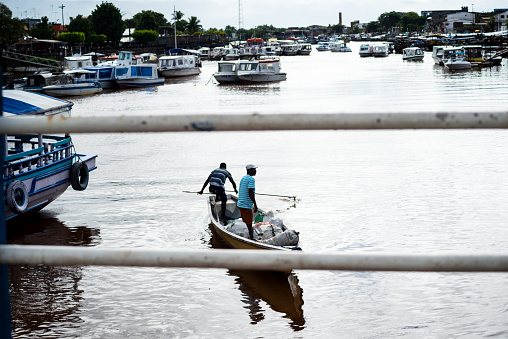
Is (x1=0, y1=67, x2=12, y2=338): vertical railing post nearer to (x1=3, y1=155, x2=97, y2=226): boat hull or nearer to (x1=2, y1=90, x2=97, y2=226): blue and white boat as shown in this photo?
(x1=2, y1=90, x2=97, y2=226): blue and white boat

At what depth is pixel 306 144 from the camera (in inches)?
1132

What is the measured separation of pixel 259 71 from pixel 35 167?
42788mm

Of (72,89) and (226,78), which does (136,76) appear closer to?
(226,78)

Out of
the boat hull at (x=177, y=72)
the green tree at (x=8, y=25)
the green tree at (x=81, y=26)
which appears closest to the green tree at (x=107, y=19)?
the green tree at (x=81, y=26)

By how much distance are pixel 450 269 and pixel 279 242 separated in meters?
9.43

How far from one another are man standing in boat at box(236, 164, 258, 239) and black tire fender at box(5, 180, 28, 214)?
497cm

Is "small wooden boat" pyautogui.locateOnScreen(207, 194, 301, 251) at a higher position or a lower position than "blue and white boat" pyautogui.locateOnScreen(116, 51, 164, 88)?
lower

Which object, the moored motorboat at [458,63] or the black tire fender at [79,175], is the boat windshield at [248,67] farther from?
the black tire fender at [79,175]

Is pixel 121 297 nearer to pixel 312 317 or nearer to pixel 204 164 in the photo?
pixel 312 317

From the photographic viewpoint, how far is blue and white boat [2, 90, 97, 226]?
13.3m

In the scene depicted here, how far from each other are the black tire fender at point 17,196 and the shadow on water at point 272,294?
5.03 m

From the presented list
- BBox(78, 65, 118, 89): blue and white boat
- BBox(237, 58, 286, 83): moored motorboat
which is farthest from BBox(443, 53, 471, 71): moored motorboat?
BBox(78, 65, 118, 89): blue and white boat

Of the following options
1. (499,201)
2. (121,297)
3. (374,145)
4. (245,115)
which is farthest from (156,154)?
(245,115)

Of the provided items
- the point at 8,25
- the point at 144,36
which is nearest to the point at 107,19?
the point at 144,36
